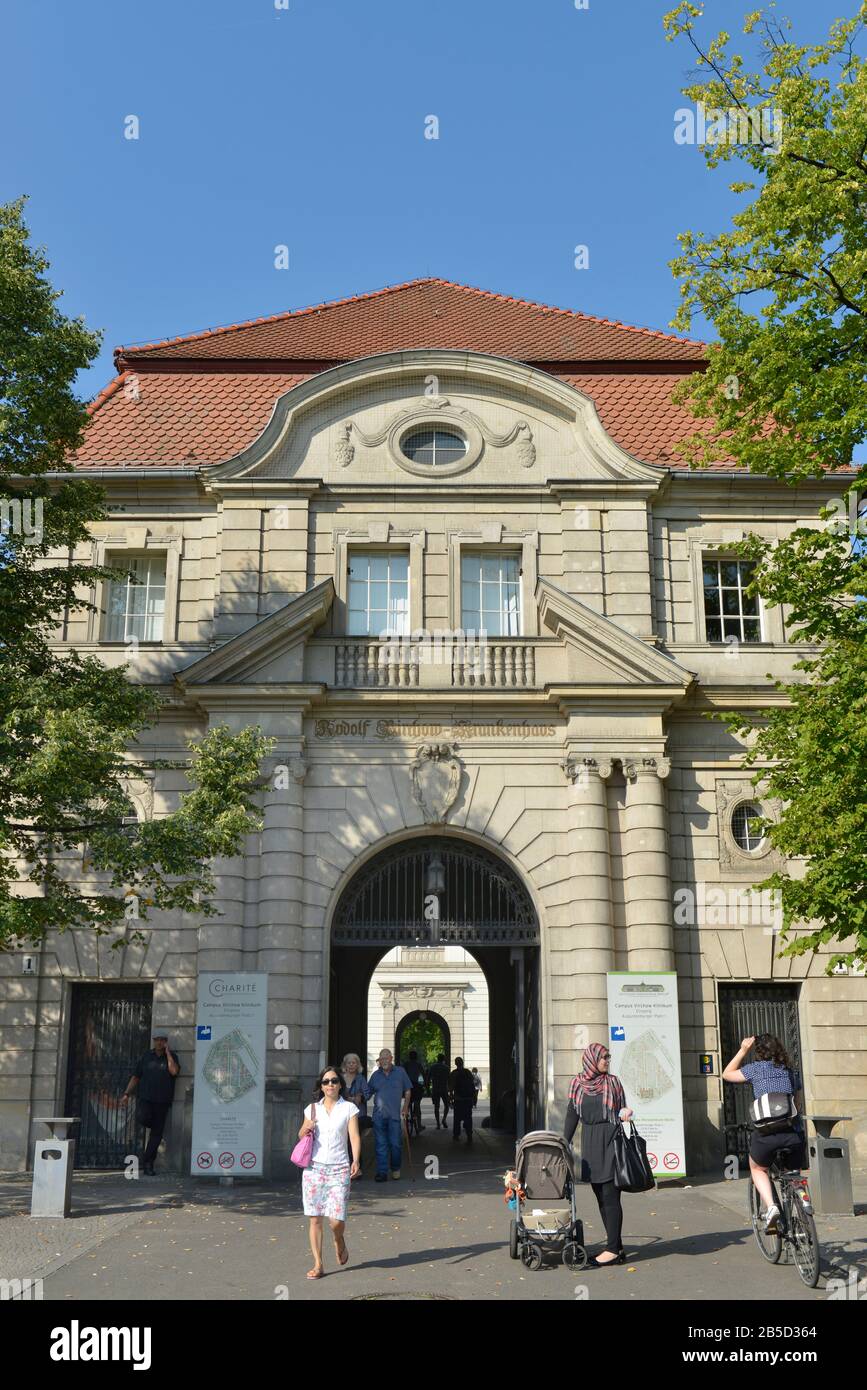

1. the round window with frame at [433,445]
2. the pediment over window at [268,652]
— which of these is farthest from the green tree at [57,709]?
the round window with frame at [433,445]

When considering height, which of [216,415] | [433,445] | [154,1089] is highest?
[216,415]

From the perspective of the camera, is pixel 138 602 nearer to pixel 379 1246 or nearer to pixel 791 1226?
pixel 379 1246

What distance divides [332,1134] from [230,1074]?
611 cm

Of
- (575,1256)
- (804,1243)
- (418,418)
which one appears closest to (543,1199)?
(575,1256)

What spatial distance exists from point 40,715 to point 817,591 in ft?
28.7

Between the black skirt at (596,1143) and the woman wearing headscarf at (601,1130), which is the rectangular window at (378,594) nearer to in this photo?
the woman wearing headscarf at (601,1130)

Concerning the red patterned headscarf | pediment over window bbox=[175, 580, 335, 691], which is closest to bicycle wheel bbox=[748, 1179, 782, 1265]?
the red patterned headscarf

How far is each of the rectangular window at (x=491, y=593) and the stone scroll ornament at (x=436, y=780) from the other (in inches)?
82.8

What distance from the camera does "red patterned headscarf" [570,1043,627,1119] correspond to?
11227 millimetres

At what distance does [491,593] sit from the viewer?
65.5 ft

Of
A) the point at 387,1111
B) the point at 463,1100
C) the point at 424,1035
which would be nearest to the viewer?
the point at 387,1111

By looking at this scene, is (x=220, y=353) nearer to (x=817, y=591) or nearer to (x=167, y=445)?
(x=167, y=445)

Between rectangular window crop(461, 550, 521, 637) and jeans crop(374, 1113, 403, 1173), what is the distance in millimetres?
7173

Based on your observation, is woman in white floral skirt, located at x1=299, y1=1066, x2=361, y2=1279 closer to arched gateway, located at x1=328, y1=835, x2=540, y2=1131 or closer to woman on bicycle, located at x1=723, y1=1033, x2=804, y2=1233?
woman on bicycle, located at x1=723, y1=1033, x2=804, y2=1233
